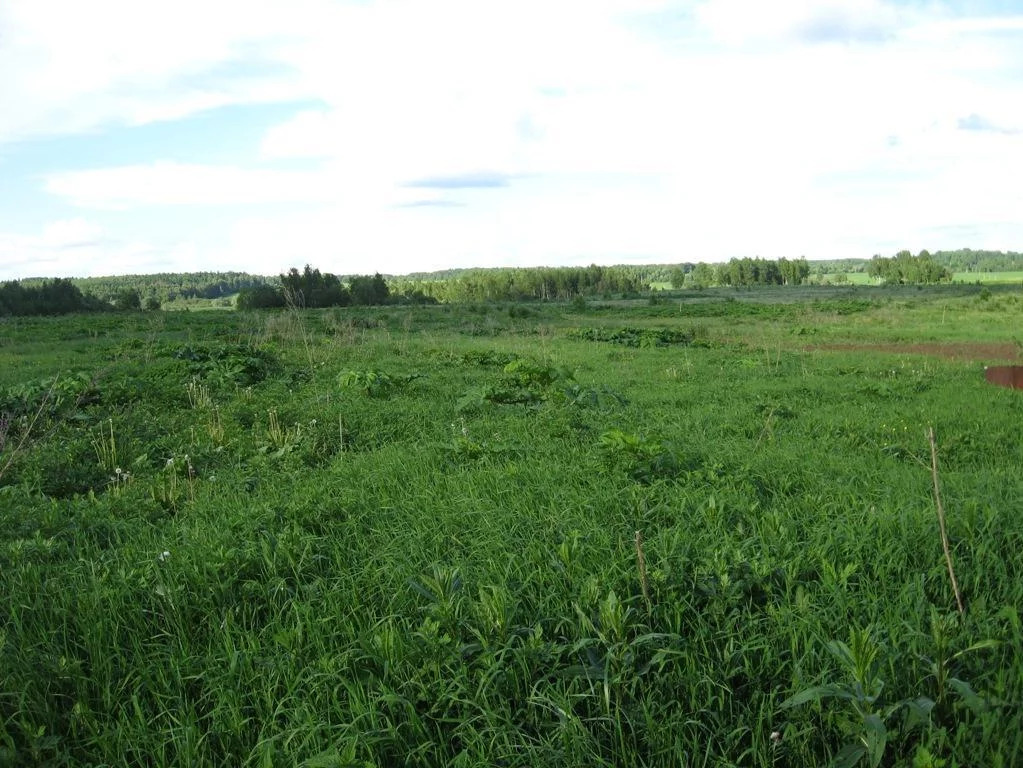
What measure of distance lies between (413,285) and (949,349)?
77.8 m

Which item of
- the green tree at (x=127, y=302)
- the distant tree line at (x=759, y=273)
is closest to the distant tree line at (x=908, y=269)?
Result: the distant tree line at (x=759, y=273)

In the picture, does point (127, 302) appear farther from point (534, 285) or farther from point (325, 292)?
point (534, 285)

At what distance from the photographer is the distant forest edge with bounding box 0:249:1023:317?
159ft

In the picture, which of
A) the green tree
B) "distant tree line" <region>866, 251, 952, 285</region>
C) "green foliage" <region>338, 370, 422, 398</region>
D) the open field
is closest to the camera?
"green foliage" <region>338, 370, 422, 398</region>

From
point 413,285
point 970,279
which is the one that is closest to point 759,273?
point 970,279

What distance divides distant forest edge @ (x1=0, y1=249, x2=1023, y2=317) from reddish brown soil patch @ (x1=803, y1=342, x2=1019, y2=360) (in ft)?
48.8

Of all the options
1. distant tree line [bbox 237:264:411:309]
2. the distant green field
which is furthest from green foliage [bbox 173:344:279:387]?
the distant green field

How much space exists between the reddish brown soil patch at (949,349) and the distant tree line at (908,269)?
73299 millimetres

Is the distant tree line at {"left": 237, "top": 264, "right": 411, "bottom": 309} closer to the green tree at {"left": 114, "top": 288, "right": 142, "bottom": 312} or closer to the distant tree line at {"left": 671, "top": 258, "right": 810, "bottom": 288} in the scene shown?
the green tree at {"left": 114, "top": 288, "right": 142, "bottom": 312}

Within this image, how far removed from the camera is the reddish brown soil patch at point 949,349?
54.8ft

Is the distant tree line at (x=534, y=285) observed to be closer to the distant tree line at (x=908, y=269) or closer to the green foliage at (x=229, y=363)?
the distant tree line at (x=908, y=269)

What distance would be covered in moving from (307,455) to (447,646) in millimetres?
4364

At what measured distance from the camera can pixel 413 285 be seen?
9131 cm

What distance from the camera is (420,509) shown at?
14.5ft
